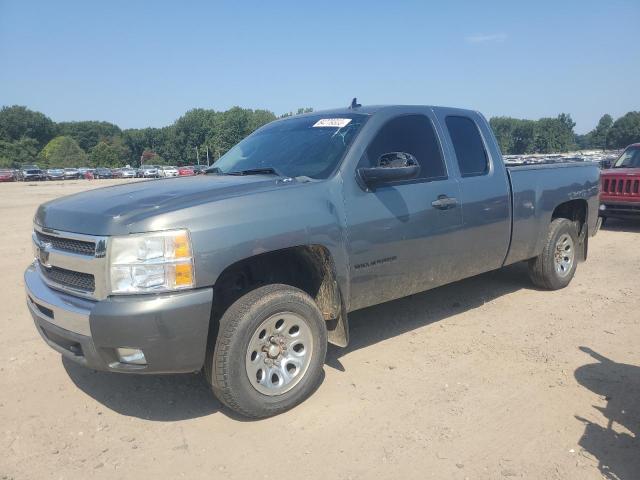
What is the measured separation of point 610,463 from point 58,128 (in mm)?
143832

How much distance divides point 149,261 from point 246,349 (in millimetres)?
801

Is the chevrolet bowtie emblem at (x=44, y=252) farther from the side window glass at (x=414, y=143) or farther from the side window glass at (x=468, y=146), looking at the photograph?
the side window glass at (x=468, y=146)

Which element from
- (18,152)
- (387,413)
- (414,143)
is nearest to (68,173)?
(18,152)

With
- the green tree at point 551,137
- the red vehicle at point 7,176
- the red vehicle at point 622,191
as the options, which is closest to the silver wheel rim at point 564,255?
the red vehicle at point 622,191

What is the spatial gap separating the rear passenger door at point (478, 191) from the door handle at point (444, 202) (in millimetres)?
132

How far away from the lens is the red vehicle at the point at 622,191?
9.99 m

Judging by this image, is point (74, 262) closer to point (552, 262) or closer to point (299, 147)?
point (299, 147)

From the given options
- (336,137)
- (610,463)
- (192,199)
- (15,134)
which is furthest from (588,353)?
(15,134)

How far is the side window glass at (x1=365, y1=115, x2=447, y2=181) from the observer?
13.1ft

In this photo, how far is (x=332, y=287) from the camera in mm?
3576

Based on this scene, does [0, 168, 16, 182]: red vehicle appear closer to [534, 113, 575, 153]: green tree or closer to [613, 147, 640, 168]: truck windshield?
[613, 147, 640, 168]: truck windshield

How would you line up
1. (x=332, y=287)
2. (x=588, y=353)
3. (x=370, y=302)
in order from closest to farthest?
(x=332, y=287) < (x=370, y=302) < (x=588, y=353)

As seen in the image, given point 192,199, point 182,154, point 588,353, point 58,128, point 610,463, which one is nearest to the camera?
point 610,463

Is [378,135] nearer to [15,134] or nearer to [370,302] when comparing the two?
[370,302]
